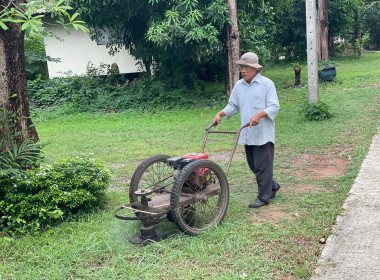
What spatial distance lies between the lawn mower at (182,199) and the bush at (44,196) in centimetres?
69

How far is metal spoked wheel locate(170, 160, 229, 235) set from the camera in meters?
4.12

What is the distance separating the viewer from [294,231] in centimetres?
424

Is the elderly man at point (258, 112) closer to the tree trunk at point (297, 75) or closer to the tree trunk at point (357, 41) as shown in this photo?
the tree trunk at point (297, 75)

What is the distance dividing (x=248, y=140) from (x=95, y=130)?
7149mm

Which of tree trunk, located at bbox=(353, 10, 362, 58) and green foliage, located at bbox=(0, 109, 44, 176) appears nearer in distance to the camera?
green foliage, located at bbox=(0, 109, 44, 176)

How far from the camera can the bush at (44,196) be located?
4.57 m

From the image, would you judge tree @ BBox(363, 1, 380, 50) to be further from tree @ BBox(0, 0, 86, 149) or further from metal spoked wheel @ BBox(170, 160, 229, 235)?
tree @ BBox(0, 0, 86, 149)

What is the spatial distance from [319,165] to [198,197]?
3.06 m

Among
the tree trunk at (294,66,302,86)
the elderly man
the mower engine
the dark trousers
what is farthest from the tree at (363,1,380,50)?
the mower engine

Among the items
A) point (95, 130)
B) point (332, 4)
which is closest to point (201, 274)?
point (95, 130)

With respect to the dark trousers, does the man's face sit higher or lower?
higher

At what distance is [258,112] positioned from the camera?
4.91 metres

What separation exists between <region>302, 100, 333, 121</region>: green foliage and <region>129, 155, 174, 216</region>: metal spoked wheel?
5.89 metres

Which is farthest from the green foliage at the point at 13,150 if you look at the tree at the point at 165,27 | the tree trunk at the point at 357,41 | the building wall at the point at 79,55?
the tree trunk at the point at 357,41
